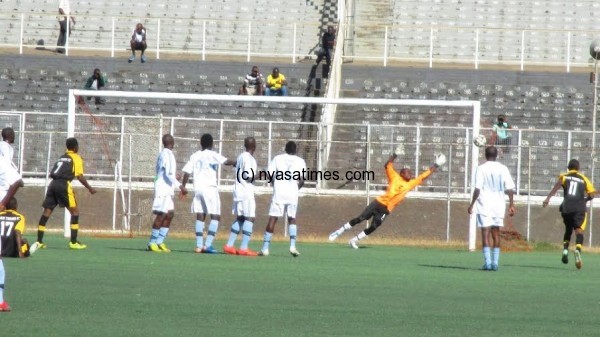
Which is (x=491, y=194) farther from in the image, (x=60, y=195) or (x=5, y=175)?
(x=5, y=175)

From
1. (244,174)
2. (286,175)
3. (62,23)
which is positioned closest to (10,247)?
(244,174)

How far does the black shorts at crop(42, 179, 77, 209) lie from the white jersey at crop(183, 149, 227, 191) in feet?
6.65

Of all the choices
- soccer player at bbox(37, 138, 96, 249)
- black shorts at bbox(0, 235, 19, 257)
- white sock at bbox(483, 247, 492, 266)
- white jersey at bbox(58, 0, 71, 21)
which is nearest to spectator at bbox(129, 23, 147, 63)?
white jersey at bbox(58, 0, 71, 21)

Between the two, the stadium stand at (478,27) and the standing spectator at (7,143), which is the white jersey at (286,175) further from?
the stadium stand at (478,27)

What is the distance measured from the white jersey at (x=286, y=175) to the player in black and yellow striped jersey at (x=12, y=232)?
4.37 meters

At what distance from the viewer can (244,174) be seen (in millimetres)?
21406

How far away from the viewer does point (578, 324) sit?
12.3 m

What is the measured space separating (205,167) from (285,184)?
4.87 ft

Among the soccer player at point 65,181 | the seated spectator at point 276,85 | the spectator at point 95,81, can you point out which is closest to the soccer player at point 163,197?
the soccer player at point 65,181

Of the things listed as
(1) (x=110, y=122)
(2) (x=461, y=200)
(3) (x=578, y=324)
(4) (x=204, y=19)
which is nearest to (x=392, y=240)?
(2) (x=461, y=200)

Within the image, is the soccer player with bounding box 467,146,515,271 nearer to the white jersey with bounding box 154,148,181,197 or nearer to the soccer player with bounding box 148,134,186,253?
the soccer player with bounding box 148,134,186,253

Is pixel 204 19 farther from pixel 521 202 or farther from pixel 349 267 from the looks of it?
pixel 349 267

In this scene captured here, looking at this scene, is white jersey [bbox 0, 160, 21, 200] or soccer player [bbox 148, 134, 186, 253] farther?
soccer player [bbox 148, 134, 186, 253]

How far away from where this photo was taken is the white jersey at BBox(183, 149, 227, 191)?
72.4 feet
